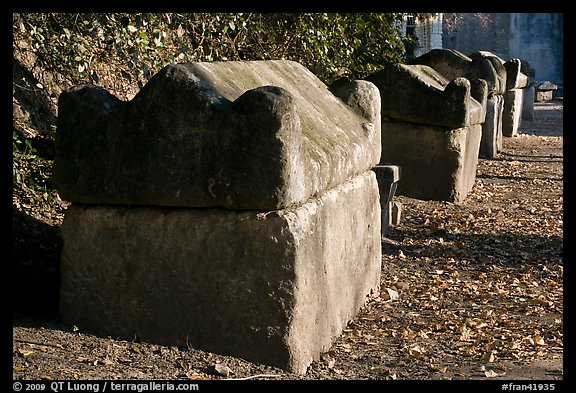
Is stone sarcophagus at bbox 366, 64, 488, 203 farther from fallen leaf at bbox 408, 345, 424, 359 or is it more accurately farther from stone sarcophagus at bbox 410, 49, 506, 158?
fallen leaf at bbox 408, 345, 424, 359

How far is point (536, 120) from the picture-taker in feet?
85.6

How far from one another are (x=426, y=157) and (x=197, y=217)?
6.11 m

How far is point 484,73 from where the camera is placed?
46.8 ft

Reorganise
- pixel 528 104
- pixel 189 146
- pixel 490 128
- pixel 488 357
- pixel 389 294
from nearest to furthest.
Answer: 1. pixel 189 146
2. pixel 488 357
3. pixel 389 294
4. pixel 490 128
5. pixel 528 104

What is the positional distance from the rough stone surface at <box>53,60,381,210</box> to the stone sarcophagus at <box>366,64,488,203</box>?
5308 millimetres

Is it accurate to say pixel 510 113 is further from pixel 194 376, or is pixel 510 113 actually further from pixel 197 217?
pixel 194 376

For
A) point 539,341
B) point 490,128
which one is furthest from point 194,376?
point 490,128

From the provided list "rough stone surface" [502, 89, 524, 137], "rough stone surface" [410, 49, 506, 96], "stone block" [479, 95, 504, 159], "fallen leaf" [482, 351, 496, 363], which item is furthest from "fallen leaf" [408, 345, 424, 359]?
"rough stone surface" [502, 89, 524, 137]

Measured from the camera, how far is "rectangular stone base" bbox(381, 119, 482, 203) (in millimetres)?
10195

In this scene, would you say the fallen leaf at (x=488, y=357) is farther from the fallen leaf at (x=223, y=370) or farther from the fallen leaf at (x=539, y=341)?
the fallen leaf at (x=223, y=370)

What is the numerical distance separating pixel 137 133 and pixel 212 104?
16.6 inches

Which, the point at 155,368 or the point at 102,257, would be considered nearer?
the point at 155,368

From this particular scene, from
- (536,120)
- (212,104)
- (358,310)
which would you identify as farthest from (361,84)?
(536,120)

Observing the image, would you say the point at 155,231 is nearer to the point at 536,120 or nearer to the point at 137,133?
the point at 137,133
